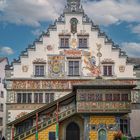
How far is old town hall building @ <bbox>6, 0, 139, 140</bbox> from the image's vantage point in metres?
38.8

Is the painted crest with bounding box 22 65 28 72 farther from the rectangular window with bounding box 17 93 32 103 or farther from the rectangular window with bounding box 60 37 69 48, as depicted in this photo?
the rectangular window with bounding box 60 37 69 48

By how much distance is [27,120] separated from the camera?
3947 cm

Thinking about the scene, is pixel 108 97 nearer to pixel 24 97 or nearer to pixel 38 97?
pixel 38 97

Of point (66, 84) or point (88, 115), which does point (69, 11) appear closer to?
point (66, 84)

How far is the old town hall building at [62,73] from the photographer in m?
38.8

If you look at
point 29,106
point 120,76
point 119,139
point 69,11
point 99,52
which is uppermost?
point 69,11

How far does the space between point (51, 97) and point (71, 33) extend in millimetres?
7178

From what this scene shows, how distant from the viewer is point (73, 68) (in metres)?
42.1

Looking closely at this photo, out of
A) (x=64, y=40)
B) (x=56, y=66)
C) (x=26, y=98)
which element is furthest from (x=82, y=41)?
(x=26, y=98)

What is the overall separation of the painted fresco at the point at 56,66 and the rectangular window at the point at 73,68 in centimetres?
76

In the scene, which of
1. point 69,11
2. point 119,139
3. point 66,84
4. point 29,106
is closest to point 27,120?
point 29,106

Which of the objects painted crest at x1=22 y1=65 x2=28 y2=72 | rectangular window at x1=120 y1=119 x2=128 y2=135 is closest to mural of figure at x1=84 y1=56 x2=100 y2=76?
rectangular window at x1=120 y1=119 x2=128 y2=135

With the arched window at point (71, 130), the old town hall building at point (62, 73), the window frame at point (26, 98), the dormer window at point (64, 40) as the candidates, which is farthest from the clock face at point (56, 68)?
the arched window at point (71, 130)

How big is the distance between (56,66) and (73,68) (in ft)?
5.93
